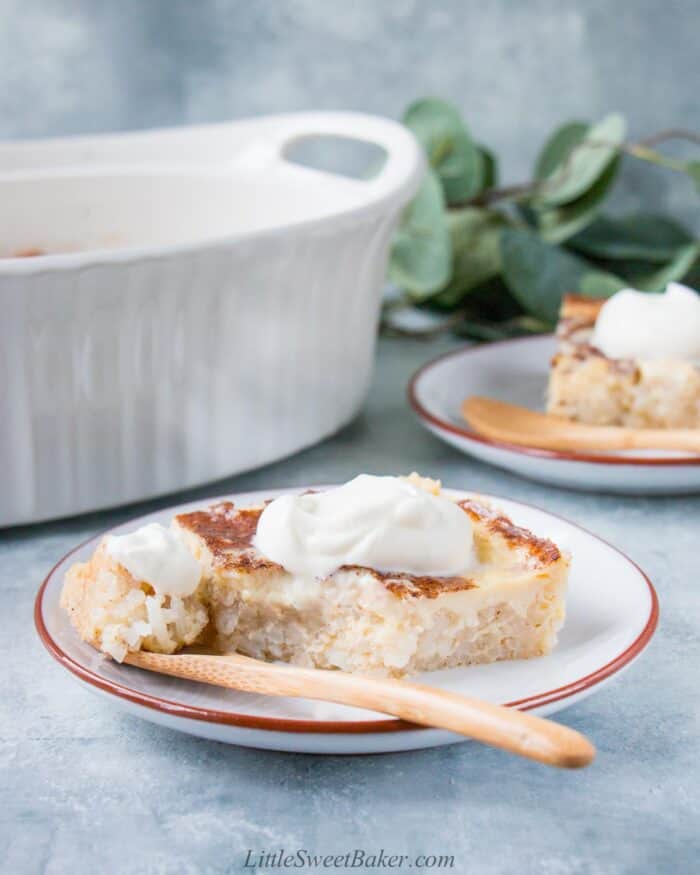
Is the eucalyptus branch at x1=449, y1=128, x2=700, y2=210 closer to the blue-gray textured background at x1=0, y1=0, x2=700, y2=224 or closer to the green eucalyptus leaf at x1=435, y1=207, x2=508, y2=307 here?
the green eucalyptus leaf at x1=435, y1=207, x2=508, y2=307

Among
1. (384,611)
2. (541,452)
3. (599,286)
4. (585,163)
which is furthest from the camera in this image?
(585,163)

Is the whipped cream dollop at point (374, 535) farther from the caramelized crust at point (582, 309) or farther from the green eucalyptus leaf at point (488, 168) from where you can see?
the green eucalyptus leaf at point (488, 168)

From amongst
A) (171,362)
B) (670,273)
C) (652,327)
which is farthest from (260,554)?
(670,273)

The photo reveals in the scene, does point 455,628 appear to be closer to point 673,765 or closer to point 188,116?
point 673,765

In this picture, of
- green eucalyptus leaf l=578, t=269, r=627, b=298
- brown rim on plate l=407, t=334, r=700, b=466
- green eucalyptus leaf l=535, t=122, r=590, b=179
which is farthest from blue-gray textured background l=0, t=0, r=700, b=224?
brown rim on plate l=407, t=334, r=700, b=466

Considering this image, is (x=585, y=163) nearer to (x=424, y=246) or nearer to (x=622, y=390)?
(x=424, y=246)
